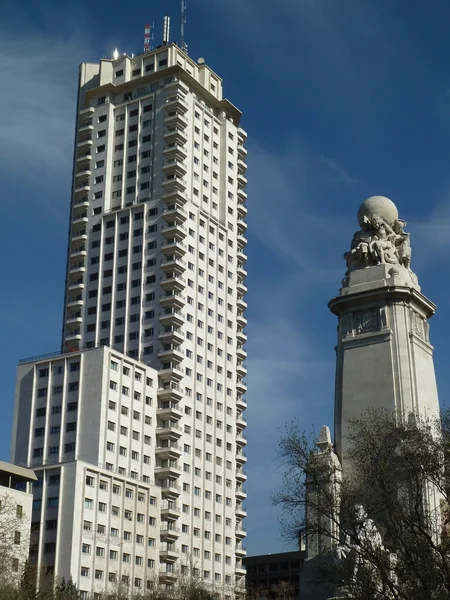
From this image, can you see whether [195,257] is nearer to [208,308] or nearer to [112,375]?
[208,308]

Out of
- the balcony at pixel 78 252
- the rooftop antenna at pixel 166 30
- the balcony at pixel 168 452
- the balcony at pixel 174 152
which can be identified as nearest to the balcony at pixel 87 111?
the balcony at pixel 174 152

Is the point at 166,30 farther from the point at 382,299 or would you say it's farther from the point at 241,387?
the point at 382,299

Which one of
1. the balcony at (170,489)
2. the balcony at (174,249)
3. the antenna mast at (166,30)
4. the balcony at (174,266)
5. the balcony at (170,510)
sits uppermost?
the antenna mast at (166,30)

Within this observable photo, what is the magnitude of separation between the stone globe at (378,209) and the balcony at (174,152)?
7042cm

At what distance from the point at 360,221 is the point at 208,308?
67716mm

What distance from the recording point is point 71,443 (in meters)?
101

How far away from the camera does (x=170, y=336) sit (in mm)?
113000

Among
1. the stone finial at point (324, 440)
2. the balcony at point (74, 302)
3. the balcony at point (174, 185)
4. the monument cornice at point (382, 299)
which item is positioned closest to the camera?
the stone finial at point (324, 440)

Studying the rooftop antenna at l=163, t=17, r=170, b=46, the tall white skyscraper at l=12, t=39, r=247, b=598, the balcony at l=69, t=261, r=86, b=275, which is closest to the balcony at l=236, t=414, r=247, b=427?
the tall white skyscraper at l=12, t=39, r=247, b=598

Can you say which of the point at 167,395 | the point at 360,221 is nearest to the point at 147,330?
the point at 167,395

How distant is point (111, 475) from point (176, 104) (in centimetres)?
5218

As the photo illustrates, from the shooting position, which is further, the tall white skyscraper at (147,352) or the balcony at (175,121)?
the balcony at (175,121)

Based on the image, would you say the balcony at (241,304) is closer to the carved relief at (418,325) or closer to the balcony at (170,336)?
the balcony at (170,336)

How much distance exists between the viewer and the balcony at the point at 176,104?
411ft
